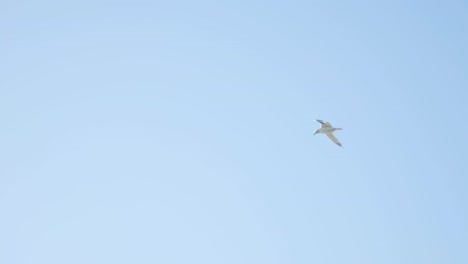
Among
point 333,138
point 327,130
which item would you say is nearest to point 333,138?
point 333,138

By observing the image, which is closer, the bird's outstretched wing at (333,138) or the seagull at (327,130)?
the seagull at (327,130)

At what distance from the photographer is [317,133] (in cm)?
9631

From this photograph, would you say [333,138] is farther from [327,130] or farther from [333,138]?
[327,130]

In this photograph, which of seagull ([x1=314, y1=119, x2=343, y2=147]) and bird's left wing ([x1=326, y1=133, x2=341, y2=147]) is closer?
seagull ([x1=314, y1=119, x2=343, y2=147])

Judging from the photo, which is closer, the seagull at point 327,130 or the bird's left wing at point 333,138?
the seagull at point 327,130

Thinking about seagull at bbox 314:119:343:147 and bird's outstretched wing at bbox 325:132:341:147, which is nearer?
seagull at bbox 314:119:343:147

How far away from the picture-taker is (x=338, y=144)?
97.1m

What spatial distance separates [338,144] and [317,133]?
3011 millimetres
